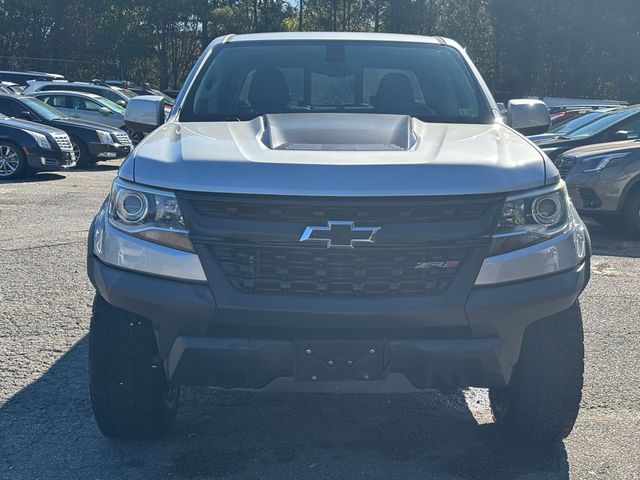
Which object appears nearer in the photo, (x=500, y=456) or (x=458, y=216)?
(x=458, y=216)

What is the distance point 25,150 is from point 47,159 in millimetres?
384

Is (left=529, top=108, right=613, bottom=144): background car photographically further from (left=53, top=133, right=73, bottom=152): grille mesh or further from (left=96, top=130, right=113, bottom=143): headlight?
(left=96, top=130, right=113, bottom=143): headlight

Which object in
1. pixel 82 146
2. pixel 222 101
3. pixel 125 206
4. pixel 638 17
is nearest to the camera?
pixel 125 206

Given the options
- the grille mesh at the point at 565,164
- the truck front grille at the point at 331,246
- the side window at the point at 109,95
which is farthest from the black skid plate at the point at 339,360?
the side window at the point at 109,95

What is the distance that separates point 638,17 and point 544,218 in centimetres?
4060

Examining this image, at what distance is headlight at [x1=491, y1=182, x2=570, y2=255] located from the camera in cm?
337

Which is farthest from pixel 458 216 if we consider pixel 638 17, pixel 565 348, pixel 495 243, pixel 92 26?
pixel 92 26

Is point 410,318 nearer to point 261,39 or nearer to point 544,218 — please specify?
point 544,218

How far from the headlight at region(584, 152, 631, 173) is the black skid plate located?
24.5 feet

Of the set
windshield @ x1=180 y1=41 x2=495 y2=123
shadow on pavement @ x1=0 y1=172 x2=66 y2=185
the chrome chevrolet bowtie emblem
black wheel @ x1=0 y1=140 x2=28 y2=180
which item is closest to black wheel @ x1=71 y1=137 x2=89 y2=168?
shadow on pavement @ x1=0 y1=172 x2=66 y2=185

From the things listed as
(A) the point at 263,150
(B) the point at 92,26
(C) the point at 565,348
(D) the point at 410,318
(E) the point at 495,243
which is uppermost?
(A) the point at 263,150

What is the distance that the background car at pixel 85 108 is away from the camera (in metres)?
21.6

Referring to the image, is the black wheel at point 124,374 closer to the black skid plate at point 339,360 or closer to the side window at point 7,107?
the black skid plate at point 339,360

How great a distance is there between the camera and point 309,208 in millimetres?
3293
